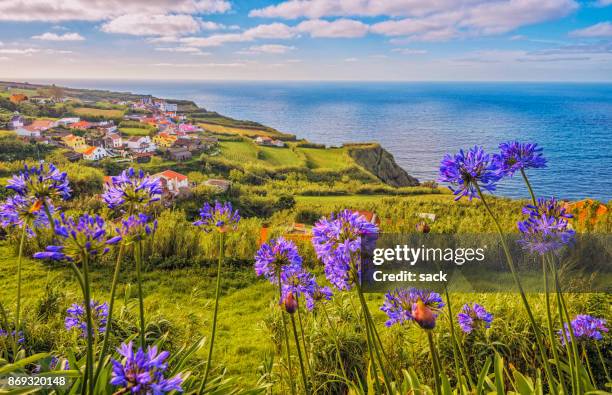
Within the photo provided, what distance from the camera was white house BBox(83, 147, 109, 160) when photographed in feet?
55.5

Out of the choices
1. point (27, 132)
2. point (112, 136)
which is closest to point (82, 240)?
point (112, 136)

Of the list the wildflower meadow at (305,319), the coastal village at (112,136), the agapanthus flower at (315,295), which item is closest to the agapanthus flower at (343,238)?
the wildflower meadow at (305,319)

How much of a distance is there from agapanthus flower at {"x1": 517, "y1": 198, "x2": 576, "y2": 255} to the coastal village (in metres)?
11.9

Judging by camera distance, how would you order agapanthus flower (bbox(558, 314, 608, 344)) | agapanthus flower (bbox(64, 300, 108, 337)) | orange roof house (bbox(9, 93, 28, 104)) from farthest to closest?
orange roof house (bbox(9, 93, 28, 104)) → agapanthus flower (bbox(64, 300, 108, 337)) → agapanthus flower (bbox(558, 314, 608, 344))

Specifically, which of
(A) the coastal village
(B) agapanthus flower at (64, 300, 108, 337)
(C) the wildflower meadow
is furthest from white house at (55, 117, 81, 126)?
(B) agapanthus flower at (64, 300, 108, 337)

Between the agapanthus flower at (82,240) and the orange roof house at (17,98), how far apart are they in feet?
80.9

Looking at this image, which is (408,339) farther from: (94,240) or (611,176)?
(611,176)

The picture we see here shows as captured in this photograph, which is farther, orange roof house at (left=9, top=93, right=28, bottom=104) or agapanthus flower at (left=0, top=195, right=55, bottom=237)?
orange roof house at (left=9, top=93, right=28, bottom=104)

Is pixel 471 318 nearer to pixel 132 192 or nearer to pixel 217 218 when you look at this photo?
pixel 217 218

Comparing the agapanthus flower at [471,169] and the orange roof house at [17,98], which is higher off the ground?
the orange roof house at [17,98]

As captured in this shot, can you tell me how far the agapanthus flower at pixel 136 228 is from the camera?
130 centimetres

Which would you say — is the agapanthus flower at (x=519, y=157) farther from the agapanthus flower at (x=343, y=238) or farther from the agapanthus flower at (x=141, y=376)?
the agapanthus flower at (x=141, y=376)

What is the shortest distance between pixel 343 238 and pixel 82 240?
872mm

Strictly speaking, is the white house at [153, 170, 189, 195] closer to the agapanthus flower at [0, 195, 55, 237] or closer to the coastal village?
the coastal village
